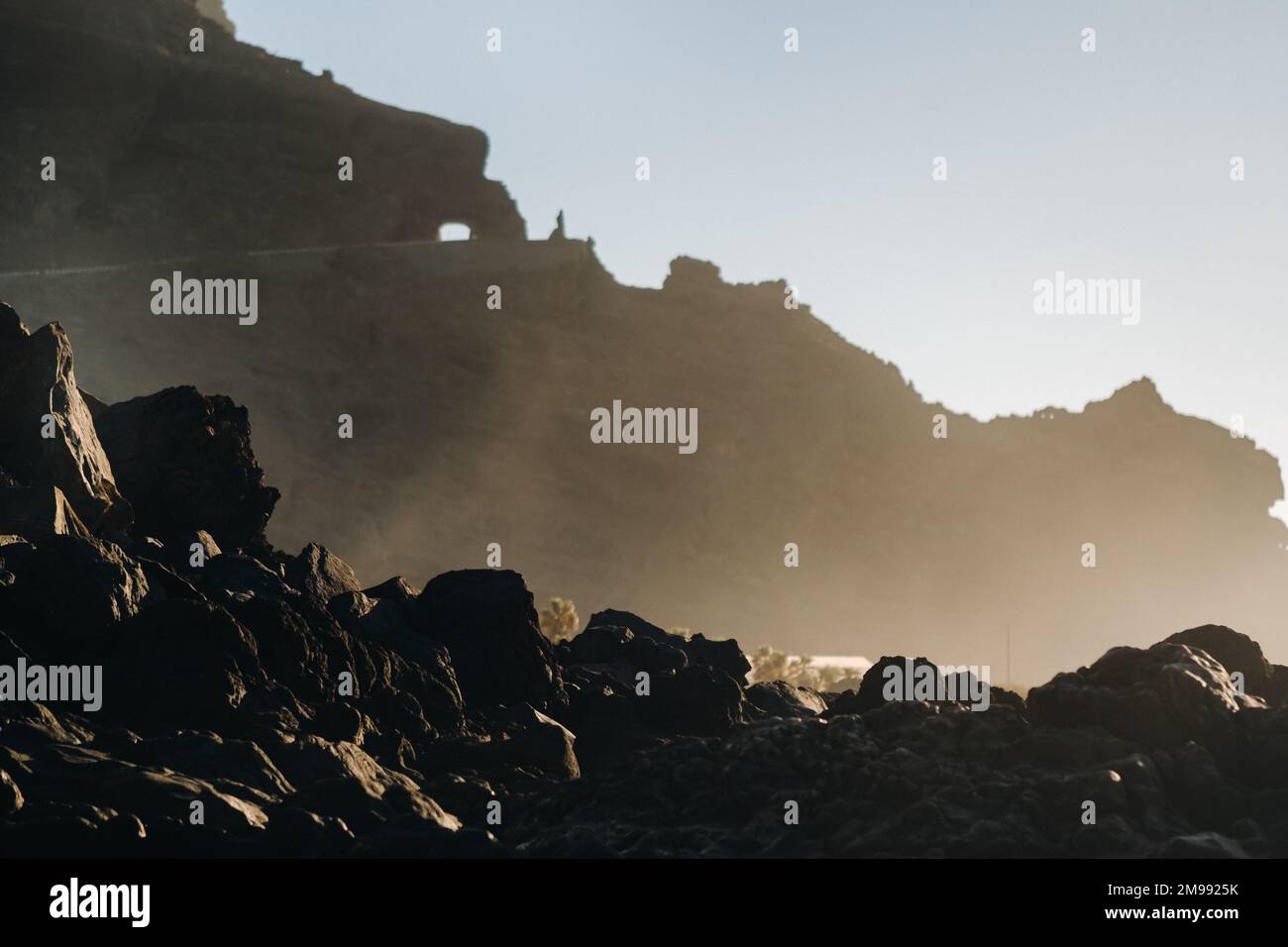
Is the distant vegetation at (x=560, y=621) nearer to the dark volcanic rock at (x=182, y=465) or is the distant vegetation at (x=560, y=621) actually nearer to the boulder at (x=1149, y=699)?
the dark volcanic rock at (x=182, y=465)

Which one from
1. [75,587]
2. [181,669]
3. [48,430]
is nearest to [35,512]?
[48,430]

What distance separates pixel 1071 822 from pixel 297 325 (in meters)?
99.1

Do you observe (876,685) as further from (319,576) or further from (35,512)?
(35,512)

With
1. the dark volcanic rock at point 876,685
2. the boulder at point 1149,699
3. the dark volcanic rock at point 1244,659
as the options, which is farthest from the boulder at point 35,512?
the dark volcanic rock at point 1244,659

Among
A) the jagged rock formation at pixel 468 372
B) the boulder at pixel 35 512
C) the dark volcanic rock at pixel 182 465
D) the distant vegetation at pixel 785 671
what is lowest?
the distant vegetation at pixel 785 671

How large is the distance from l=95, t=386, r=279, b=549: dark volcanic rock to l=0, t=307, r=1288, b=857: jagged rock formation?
1374 millimetres

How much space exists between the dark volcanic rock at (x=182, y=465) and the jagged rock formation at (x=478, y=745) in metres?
Result: 1.37

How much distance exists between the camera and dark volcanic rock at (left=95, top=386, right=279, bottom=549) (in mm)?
35156

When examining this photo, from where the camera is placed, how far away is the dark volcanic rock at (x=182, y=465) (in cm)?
3516

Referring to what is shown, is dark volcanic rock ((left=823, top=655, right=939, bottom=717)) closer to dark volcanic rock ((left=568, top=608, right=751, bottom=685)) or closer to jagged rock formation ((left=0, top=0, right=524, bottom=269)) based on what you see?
dark volcanic rock ((left=568, top=608, right=751, bottom=685))

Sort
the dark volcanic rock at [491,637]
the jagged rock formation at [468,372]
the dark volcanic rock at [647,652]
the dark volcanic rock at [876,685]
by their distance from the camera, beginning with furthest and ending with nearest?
the jagged rock formation at [468,372] < the dark volcanic rock at [647,652] < the dark volcanic rock at [491,637] < the dark volcanic rock at [876,685]

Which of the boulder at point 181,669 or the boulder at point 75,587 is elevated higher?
the boulder at point 75,587

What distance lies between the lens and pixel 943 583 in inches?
5748
